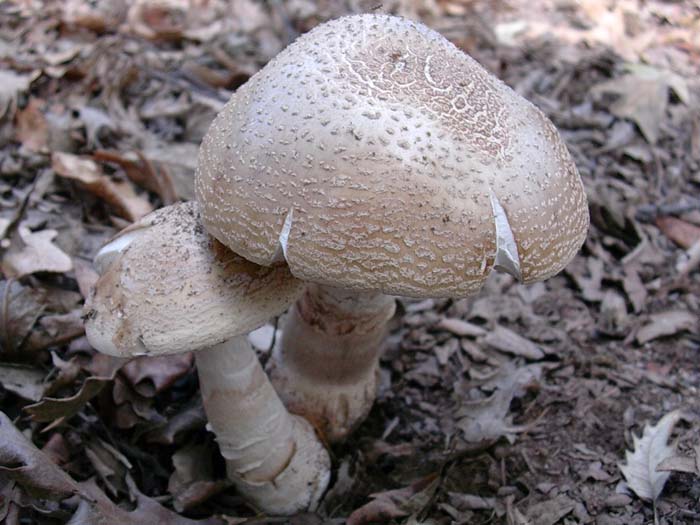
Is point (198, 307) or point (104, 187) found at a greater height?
point (198, 307)

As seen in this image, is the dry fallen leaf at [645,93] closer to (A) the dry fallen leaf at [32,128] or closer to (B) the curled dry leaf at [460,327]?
(B) the curled dry leaf at [460,327]

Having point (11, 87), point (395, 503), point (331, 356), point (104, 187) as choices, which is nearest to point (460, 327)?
point (331, 356)

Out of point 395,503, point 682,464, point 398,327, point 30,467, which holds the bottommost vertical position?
point 398,327

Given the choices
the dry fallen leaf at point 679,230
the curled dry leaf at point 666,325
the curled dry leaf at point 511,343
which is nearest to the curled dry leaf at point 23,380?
the curled dry leaf at point 511,343

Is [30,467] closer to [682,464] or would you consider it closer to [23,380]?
[23,380]

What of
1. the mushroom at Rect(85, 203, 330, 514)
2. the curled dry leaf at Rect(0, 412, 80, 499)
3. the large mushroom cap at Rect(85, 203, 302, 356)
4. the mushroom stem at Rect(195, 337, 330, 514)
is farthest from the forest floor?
the large mushroom cap at Rect(85, 203, 302, 356)
